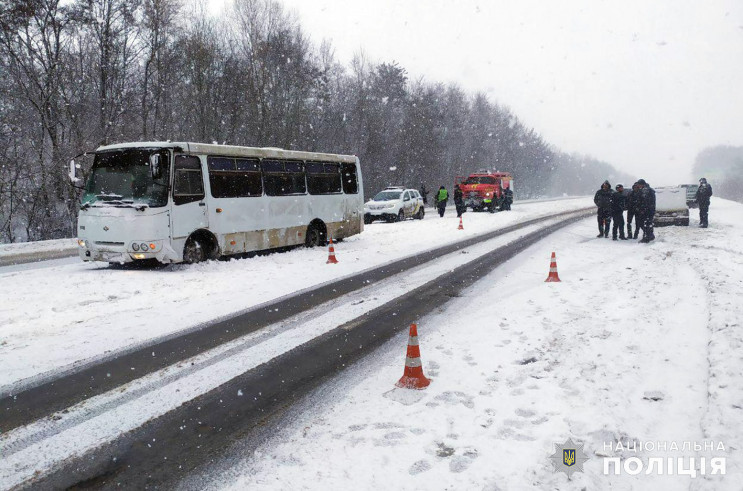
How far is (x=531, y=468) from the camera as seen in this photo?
336 cm

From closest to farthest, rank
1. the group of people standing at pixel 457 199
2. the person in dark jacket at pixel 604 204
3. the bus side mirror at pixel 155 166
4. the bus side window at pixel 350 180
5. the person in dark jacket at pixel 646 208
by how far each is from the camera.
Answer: the bus side mirror at pixel 155 166, the person in dark jacket at pixel 646 208, the person in dark jacket at pixel 604 204, the bus side window at pixel 350 180, the group of people standing at pixel 457 199

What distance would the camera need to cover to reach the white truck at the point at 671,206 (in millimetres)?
21219

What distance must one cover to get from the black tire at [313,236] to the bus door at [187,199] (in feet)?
14.1

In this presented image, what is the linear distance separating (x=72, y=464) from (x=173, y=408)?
98 cm

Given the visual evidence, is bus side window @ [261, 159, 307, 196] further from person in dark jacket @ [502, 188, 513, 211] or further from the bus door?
person in dark jacket @ [502, 188, 513, 211]

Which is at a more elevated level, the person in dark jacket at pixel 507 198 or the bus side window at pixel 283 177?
the bus side window at pixel 283 177

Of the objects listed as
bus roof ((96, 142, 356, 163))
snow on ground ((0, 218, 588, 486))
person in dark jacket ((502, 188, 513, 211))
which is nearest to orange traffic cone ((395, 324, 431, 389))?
snow on ground ((0, 218, 588, 486))

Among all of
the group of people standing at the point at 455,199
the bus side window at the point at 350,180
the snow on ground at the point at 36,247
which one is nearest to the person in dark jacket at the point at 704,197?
the group of people standing at the point at 455,199

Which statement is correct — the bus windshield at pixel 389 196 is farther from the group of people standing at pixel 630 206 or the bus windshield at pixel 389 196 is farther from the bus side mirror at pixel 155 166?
the bus side mirror at pixel 155 166

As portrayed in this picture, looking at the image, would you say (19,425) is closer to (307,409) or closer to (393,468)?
(307,409)

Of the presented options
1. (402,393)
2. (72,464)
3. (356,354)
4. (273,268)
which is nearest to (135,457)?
(72,464)

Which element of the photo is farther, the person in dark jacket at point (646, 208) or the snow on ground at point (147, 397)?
the person in dark jacket at point (646, 208)

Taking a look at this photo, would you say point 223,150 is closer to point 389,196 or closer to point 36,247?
point 36,247

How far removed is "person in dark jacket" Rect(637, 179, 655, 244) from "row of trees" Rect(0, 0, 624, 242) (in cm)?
2344
